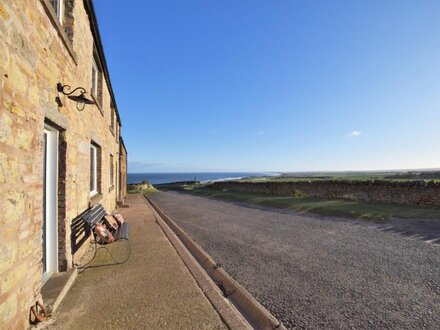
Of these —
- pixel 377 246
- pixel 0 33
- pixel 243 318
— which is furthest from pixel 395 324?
pixel 0 33

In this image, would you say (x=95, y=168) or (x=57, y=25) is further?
(x=95, y=168)

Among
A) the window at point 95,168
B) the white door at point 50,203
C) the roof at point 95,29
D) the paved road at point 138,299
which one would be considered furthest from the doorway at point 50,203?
the window at point 95,168

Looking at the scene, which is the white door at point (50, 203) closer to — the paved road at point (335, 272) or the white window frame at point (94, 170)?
the paved road at point (335, 272)

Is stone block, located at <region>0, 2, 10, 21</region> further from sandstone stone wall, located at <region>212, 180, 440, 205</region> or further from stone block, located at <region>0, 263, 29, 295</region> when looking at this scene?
sandstone stone wall, located at <region>212, 180, 440, 205</region>

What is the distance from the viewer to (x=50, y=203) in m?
4.07

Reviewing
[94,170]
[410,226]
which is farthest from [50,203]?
[410,226]

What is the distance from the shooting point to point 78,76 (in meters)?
5.12

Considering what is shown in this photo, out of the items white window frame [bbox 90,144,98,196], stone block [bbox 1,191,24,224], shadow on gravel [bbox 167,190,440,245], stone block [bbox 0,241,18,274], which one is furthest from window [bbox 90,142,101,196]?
shadow on gravel [bbox 167,190,440,245]

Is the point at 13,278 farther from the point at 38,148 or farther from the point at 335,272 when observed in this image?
the point at 335,272

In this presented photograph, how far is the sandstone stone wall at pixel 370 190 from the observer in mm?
11797

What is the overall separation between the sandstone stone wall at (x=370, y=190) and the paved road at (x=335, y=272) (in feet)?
Answer: 17.3

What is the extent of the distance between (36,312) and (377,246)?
7064mm

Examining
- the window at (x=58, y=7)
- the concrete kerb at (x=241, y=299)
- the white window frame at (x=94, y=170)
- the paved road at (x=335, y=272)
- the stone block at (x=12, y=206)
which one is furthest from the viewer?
the white window frame at (x=94, y=170)

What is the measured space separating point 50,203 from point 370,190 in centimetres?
1531
